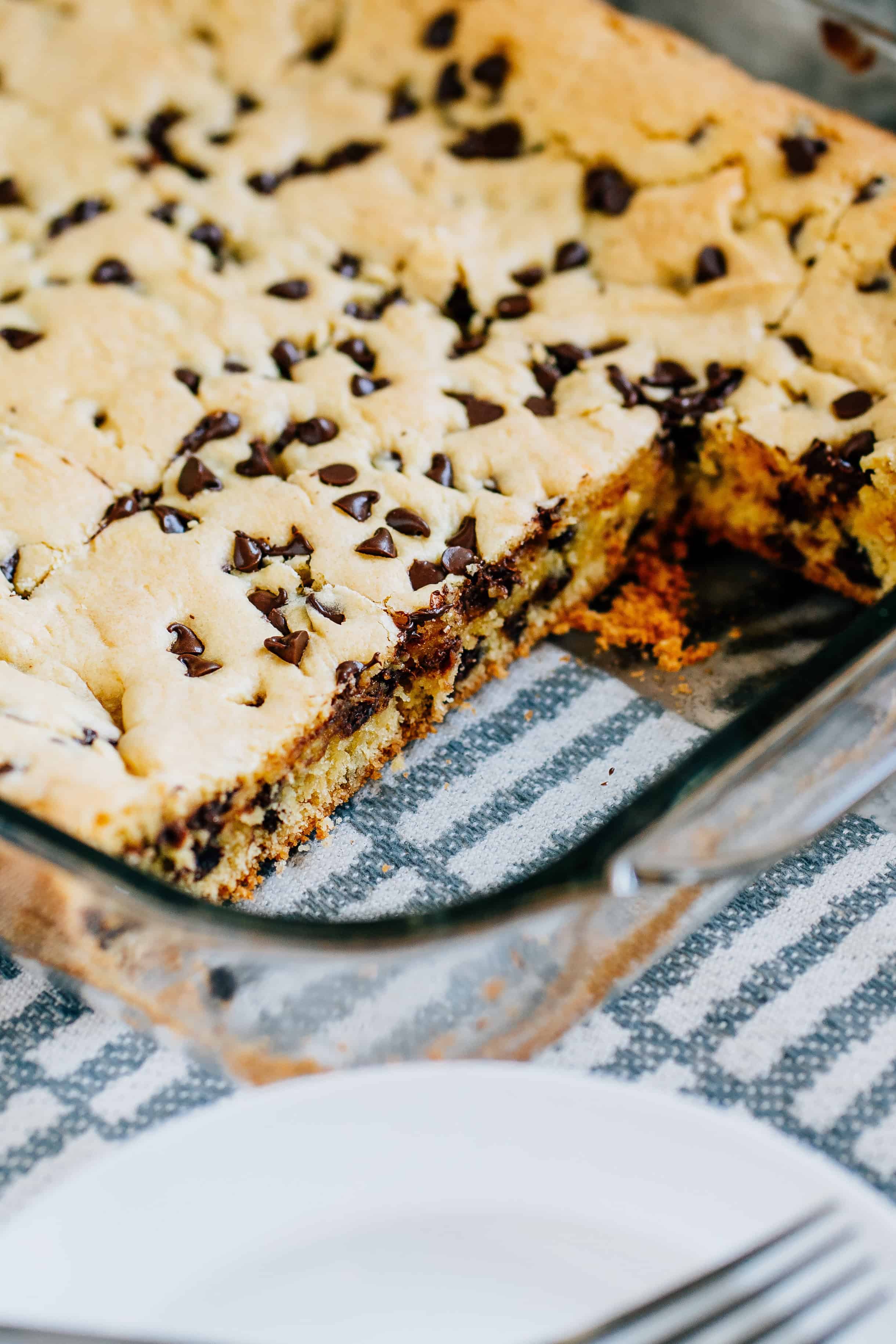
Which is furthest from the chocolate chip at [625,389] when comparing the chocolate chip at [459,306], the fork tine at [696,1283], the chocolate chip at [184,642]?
the fork tine at [696,1283]

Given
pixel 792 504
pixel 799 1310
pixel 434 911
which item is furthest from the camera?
pixel 792 504

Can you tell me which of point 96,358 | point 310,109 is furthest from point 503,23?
point 96,358

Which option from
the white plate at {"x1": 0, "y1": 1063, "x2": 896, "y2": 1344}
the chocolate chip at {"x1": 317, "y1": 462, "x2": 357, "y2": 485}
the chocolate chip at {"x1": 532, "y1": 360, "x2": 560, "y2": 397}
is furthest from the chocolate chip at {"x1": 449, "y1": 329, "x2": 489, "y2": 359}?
the white plate at {"x1": 0, "y1": 1063, "x2": 896, "y2": 1344}

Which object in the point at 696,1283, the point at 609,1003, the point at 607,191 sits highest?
the point at 607,191

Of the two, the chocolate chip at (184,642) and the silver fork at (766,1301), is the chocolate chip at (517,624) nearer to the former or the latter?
the chocolate chip at (184,642)

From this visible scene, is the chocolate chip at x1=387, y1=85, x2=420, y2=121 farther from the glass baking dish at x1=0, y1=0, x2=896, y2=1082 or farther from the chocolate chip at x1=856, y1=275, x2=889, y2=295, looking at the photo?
the glass baking dish at x1=0, y1=0, x2=896, y2=1082

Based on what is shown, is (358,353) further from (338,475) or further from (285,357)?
(338,475)

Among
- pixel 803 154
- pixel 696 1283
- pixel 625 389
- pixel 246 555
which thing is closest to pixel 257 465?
pixel 246 555
